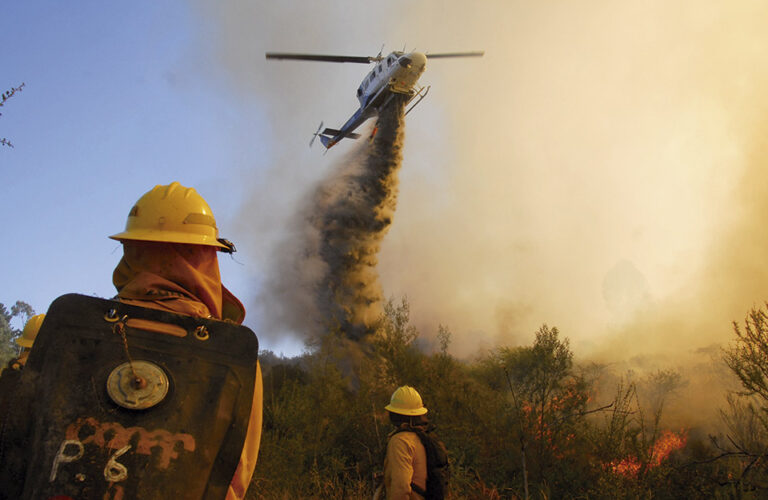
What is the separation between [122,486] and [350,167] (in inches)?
1222

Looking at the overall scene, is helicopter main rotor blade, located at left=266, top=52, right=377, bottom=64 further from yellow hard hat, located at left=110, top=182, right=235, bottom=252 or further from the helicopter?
yellow hard hat, located at left=110, top=182, right=235, bottom=252

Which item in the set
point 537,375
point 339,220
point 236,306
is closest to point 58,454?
point 236,306

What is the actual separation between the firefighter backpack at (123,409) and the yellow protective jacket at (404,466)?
3158mm

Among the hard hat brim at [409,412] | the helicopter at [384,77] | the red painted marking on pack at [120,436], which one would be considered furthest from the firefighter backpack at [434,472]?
the helicopter at [384,77]

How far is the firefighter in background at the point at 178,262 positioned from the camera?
201 centimetres

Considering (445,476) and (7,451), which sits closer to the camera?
(7,451)

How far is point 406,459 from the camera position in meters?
4.68

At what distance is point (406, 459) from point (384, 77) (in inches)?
905

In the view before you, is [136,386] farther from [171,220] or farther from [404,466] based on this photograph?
[404,466]

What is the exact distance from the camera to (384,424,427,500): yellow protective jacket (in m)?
4.55

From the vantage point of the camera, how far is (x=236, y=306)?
2504mm

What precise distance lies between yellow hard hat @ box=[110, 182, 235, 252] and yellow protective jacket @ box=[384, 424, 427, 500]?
3067 millimetres

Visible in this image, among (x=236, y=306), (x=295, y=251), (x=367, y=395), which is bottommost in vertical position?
(x=236, y=306)

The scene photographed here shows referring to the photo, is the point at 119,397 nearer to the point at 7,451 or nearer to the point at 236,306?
the point at 7,451
